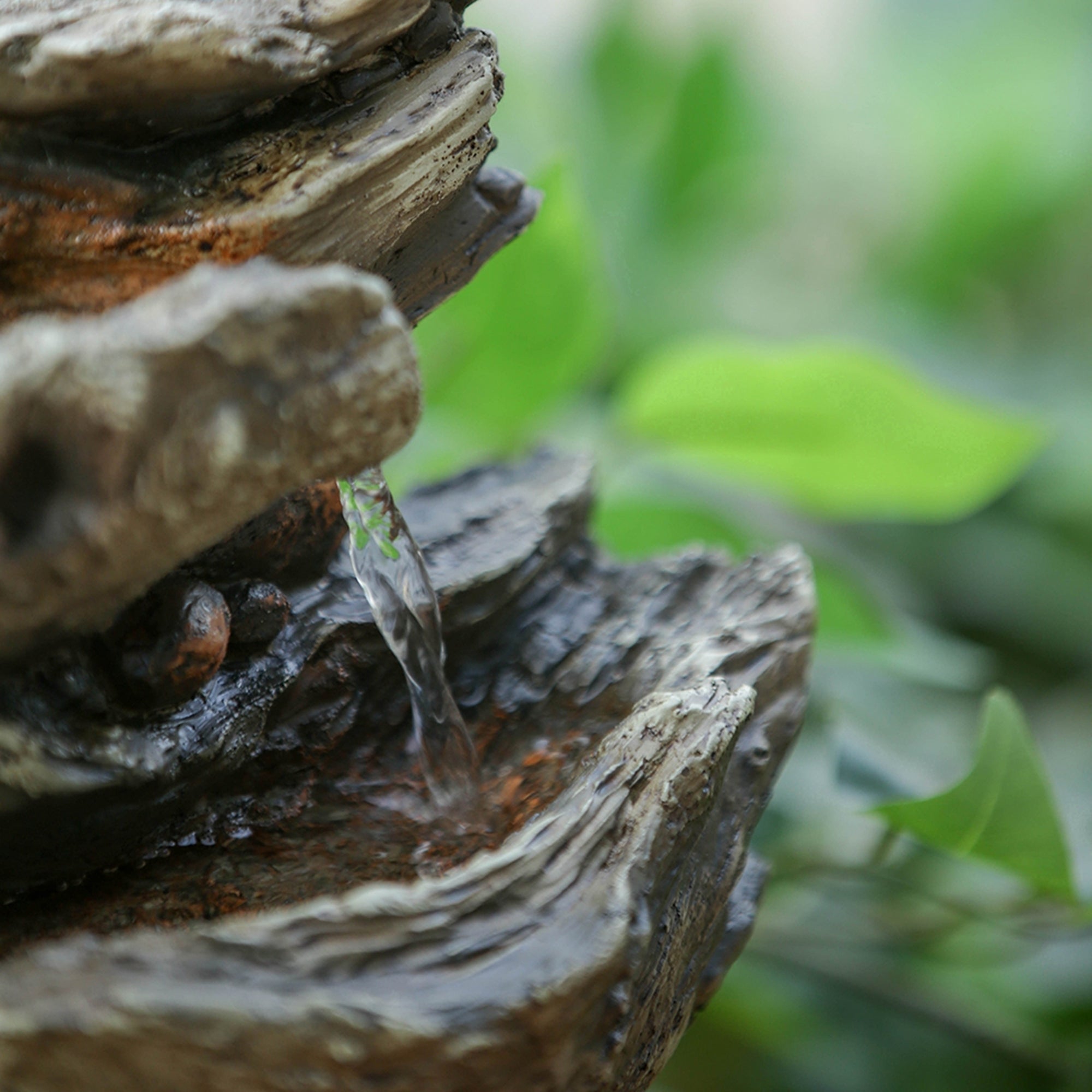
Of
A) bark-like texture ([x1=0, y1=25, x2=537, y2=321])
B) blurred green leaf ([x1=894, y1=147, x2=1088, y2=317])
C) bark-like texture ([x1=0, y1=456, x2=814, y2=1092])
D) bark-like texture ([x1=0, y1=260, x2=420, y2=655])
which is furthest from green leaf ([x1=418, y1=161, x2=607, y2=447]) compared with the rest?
blurred green leaf ([x1=894, y1=147, x2=1088, y2=317])

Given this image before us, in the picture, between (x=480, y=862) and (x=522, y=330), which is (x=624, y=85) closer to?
(x=522, y=330)

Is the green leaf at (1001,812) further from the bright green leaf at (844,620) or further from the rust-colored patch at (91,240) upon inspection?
the rust-colored patch at (91,240)

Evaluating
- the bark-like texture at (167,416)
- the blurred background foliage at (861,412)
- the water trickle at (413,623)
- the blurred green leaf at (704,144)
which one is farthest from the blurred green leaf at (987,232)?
the bark-like texture at (167,416)

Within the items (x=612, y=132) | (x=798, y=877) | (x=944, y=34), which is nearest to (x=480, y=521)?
(x=798, y=877)

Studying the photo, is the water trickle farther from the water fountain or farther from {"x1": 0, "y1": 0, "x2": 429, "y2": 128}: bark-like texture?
{"x1": 0, "y1": 0, "x2": 429, "y2": 128}: bark-like texture

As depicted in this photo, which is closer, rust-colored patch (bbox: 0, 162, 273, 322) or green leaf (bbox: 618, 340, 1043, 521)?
rust-colored patch (bbox: 0, 162, 273, 322)

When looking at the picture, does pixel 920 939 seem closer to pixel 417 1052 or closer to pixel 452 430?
pixel 452 430
